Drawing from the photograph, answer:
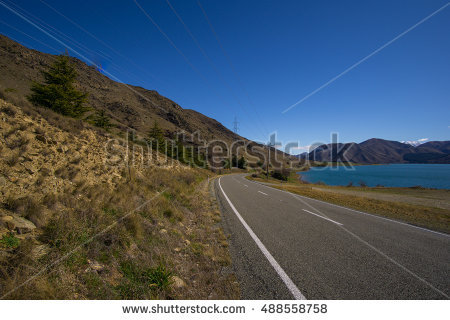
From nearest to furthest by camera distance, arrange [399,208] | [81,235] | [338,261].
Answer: [81,235] < [338,261] < [399,208]

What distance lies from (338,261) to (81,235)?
5.10 meters

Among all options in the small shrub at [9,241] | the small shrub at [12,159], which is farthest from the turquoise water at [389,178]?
the small shrub at [12,159]

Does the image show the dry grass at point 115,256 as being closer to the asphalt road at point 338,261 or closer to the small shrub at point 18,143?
the asphalt road at point 338,261

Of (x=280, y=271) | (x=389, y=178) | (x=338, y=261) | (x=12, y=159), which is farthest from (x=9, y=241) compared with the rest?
(x=389, y=178)

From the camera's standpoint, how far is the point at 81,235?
3.16 metres

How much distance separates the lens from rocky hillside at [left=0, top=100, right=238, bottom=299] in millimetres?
2320

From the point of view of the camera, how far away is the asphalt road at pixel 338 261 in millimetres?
2486

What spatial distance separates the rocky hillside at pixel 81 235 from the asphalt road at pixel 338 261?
0.56 meters

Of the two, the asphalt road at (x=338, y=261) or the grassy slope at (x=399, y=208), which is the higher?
the asphalt road at (x=338, y=261)

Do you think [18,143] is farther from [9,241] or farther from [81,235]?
[81,235]

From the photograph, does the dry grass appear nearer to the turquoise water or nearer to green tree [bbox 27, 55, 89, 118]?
green tree [bbox 27, 55, 89, 118]

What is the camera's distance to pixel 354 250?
379 centimetres

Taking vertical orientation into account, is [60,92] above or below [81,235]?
above
